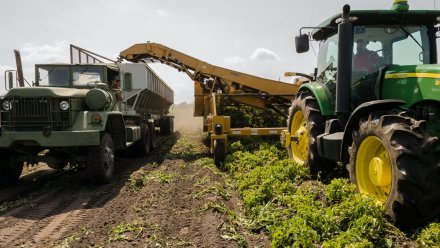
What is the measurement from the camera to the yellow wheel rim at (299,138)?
7.22m

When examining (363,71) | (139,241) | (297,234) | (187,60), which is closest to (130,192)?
(139,241)

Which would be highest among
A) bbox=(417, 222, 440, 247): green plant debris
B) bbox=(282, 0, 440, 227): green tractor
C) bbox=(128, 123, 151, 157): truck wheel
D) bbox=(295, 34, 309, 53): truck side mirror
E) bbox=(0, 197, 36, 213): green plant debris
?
bbox=(295, 34, 309, 53): truck side mirror

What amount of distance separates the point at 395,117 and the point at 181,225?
107 inches

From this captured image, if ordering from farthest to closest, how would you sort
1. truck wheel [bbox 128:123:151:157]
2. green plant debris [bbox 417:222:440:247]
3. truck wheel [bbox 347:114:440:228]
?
truck wheel [bbox 128:123:151:157] < truck wheel [bbox 347:114:440:228] < green plant debris [bbox 417:222:440:247]

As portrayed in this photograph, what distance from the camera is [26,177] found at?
855cm

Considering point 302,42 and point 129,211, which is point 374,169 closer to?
point 302,42

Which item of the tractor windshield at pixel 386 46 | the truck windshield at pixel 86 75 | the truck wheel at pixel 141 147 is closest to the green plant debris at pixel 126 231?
the tractor windshield at pixel 386 46

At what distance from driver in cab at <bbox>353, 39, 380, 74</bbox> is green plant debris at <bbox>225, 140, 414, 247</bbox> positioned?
163cm

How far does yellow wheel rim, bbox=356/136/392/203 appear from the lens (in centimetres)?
426

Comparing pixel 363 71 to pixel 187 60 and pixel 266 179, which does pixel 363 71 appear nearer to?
pixel 266 179

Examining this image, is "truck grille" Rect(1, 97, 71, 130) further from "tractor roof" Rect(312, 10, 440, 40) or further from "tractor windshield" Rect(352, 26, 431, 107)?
"tractor roof" Rect(312, 10, 440, 40)

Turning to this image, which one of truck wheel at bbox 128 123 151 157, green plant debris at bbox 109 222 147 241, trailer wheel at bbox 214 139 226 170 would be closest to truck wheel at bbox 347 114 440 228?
green plant debris at bbox 109 222 147 241

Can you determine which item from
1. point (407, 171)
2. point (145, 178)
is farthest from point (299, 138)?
point (407, 171)

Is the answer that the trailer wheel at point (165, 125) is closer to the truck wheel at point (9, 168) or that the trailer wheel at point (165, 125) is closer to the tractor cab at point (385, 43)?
the truck wheel at point (9, 168)
